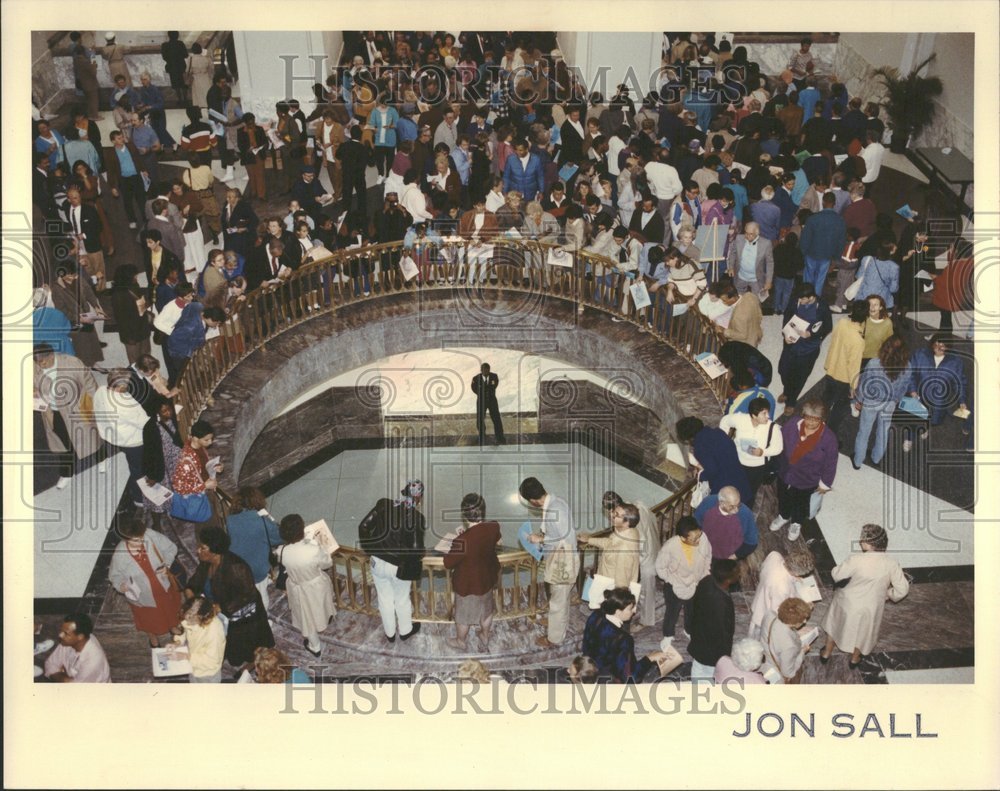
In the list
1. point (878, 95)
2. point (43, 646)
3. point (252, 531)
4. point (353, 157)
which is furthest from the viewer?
point (878, 95)

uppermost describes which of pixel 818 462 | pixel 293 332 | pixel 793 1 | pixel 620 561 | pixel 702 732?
pixel 793 1

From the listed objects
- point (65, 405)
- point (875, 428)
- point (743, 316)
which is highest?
point (743, 316)

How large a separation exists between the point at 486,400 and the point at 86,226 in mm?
4057

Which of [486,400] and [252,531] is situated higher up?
[486,400]

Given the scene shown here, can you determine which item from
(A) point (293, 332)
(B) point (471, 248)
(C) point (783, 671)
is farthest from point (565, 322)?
(C) point (783, 671)

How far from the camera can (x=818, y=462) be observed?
1134cm

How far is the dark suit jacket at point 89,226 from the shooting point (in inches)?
525

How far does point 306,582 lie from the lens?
1059 centimetres

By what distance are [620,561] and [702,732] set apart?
1.36 m

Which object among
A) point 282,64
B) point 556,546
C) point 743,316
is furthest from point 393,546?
point 282,64

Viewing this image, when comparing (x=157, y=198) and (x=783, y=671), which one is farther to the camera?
(x=157, y=198)

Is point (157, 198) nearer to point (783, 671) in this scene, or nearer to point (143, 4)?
point (143, 4)

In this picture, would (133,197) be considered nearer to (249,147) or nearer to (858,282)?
(249,147)

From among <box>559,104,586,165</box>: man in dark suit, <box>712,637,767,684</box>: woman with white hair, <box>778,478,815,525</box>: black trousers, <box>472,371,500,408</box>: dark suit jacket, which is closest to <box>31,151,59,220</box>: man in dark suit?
<box>472,371,500,408</box>: dark suit jacket
